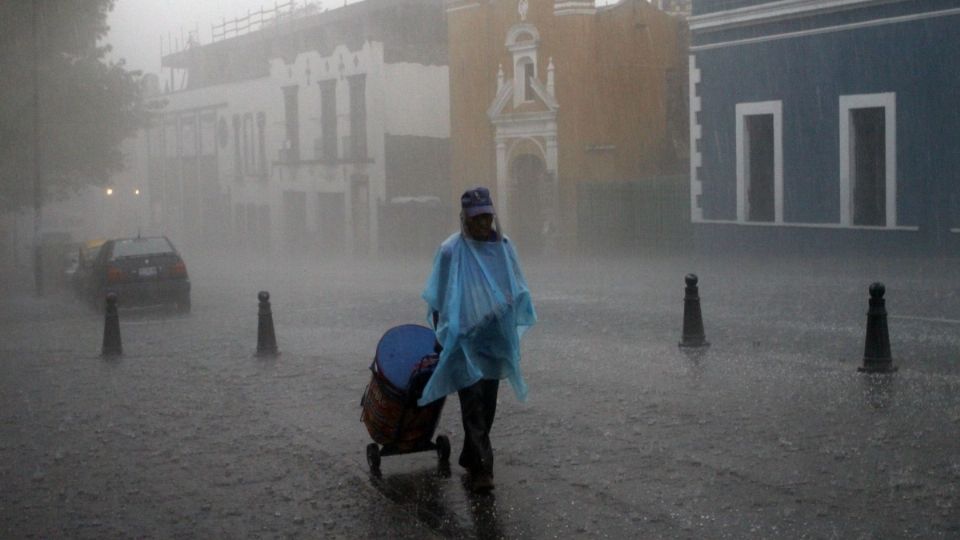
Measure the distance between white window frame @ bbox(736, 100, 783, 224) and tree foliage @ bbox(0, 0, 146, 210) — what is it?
18.0 metres

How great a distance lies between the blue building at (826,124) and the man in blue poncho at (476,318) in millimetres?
16334

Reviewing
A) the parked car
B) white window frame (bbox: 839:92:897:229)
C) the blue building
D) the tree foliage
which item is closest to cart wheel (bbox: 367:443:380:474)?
the parked car

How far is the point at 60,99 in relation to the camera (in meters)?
34.1

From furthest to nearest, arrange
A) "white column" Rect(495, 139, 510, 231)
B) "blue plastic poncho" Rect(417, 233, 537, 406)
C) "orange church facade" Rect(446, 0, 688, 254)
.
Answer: "white column" Rect(495, 139, 510, 231), "orange church facade" Rect(446, 0, 688, 254), "blue plastic poncho" Rect(417, 233, 537, 406)

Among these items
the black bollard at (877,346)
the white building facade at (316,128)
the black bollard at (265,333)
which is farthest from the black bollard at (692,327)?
the white building facade at (316,128)

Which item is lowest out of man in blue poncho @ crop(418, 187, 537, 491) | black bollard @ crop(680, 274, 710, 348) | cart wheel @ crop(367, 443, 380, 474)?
cart wheel @ crop(367, 443, 380, 474)

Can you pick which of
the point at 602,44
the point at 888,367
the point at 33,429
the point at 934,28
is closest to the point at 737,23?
the point at 934,28

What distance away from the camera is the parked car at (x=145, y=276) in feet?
69.4

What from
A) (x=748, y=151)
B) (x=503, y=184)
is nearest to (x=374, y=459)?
(x=748, y=151)

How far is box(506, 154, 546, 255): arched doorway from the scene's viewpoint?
3653 cm

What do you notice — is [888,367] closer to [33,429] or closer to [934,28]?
[33,429]

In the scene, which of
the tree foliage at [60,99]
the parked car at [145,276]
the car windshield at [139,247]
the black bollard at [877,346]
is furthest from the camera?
the tree foliage at [60,99]

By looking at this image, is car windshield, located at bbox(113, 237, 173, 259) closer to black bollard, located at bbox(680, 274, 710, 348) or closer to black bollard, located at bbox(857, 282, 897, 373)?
black bollard, located at bbox(680, 274, 710, 348)

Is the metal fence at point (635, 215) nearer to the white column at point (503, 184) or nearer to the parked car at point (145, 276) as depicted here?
the white column at point (503, 184)
